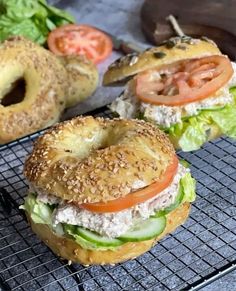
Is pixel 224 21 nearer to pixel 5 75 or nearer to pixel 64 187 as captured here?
pixel 5 75

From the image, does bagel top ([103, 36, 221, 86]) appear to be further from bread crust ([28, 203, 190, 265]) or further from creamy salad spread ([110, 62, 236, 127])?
bread crust ([28, 203, 190, 265])

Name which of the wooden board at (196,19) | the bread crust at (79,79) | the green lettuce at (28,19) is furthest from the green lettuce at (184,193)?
the green lettuce at (28,19)

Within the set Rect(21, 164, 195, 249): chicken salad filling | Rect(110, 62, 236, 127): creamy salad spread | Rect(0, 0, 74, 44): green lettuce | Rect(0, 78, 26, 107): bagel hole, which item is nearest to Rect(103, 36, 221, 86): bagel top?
Rect(110, 62, 236, 127): creamy salad spread

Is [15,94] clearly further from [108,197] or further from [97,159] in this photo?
[108,197]

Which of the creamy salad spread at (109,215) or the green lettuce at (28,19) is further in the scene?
the green lettuce at (28,19)

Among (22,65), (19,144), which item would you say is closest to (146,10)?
(22,65)

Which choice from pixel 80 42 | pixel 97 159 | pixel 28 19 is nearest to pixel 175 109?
pixel 97 159

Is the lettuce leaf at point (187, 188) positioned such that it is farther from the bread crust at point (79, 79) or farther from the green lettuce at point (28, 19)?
the green lettuce at point (28, 19)
